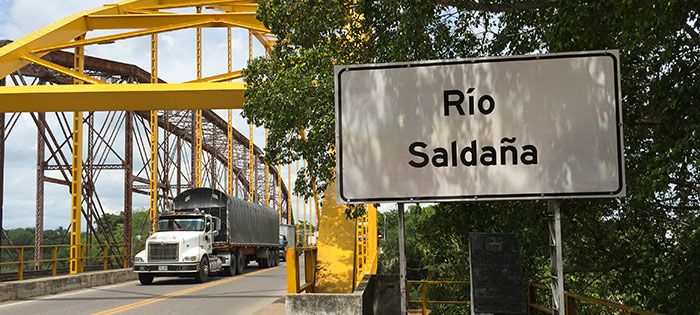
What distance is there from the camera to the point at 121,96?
63.2ft

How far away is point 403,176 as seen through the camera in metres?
4.12

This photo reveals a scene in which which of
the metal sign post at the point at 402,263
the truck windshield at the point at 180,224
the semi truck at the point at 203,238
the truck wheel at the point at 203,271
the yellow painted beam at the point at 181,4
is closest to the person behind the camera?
the metal sign post at the point at 402,263

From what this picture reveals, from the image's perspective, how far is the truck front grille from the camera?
24922 mm

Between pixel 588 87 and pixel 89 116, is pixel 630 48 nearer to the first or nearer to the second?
pixel 588 87

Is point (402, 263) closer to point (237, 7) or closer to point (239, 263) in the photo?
point (237, 7)

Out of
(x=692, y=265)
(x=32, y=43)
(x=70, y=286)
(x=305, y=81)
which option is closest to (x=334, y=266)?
(x=305, y=81)

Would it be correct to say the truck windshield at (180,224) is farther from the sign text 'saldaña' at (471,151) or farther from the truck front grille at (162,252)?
the sign text 'saldaña' at (471,151)

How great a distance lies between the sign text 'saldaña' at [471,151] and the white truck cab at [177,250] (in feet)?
71.1

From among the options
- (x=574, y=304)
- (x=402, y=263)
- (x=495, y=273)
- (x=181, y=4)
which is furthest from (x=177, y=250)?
(x=402, y=263)

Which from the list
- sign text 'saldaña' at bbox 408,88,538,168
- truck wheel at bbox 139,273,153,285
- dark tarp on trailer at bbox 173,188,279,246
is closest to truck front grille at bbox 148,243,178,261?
truck wheel at bbox 139,273,153,285

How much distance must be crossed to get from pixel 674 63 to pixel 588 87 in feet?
11.8

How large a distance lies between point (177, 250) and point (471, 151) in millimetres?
22167

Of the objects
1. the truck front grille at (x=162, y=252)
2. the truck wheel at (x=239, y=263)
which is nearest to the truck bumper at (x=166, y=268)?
the truck front grille at (x=162, y=252)

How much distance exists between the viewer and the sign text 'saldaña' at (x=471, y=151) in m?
4.09
